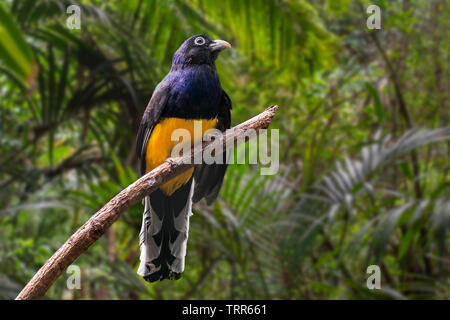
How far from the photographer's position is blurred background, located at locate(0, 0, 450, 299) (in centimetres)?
180

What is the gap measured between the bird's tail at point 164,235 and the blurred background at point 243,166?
184 mm

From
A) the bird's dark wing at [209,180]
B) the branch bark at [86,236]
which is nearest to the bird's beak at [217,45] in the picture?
the bird's dark wing at [209,180]

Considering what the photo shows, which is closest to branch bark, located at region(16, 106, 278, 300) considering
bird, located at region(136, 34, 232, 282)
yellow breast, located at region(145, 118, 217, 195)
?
bird, located at region(136, 34, 232, 282)

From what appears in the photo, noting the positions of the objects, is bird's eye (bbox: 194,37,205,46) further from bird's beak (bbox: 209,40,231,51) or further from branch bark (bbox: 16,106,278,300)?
branch bark (bbox: 16,106,278,300)

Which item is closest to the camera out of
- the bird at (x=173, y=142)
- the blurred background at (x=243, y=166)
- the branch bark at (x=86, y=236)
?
the branch bark at (x=86, y=236)

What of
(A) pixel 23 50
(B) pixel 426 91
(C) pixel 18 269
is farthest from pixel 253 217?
(B) pixel 426 91

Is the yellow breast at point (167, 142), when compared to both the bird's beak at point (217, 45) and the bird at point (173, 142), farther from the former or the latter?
the bird's beak at point (217, 45)

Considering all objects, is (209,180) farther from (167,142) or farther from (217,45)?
(217,45)

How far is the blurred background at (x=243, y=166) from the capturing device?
180 centimetres

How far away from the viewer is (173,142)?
4.42ft

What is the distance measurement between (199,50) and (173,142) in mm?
282

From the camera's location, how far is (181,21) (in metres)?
1.59

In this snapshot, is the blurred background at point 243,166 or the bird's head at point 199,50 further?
the blurred background at point 243,166
